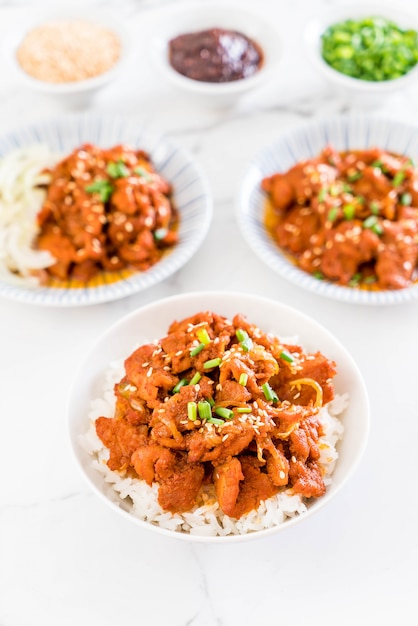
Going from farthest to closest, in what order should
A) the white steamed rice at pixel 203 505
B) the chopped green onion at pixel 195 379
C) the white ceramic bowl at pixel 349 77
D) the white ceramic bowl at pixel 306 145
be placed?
the white ceramic bowl at pixel 349 77
the white ceramic bowl at pixel 306 145
the chopped green onion at pixel 195 379
the white steamed rice at pixel 203 505

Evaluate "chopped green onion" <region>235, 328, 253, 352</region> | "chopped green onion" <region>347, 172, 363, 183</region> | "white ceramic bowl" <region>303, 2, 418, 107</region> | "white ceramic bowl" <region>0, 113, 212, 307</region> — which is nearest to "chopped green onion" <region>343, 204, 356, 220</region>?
"chopped green onion" <region>347, 172, 363, 183</region>

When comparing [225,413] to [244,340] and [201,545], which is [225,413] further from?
[201,545]

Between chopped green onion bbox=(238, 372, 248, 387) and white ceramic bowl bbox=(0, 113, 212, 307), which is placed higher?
chopped green onion bbox=(238, 372, 248, 387)

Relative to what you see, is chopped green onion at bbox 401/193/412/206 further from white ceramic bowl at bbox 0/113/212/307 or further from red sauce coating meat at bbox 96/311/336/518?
red sauce coating meat at bbox 96/311/336/518

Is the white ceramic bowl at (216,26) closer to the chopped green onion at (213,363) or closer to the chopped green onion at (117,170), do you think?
the chopped green onion at (117,170)

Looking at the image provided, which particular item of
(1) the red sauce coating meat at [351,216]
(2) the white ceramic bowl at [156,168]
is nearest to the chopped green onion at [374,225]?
(1) the red sauce coating meat at [351,216]

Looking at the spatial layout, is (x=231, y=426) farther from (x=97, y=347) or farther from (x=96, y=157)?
(x=96, y=157)

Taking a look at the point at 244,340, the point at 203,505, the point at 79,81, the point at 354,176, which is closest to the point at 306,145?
the point at 354,176
